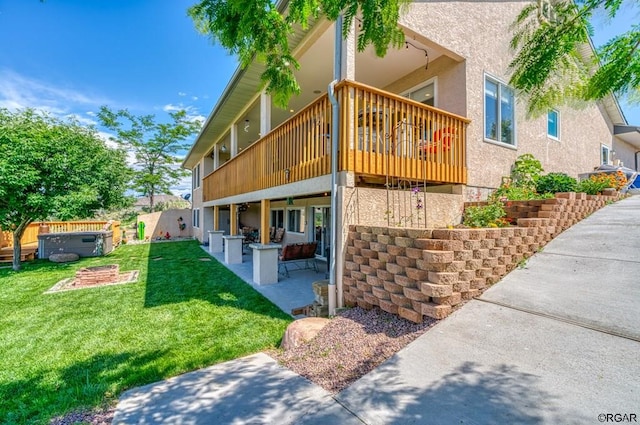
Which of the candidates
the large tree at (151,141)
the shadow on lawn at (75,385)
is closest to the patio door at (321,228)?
the shadow on lawn at (75,385)

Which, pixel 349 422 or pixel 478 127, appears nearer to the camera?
pixel 349 422

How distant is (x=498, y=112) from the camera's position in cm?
745

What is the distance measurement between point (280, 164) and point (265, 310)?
3285 millimetres

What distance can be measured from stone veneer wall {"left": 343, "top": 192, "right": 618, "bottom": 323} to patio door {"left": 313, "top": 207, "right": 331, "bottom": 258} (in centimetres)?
587

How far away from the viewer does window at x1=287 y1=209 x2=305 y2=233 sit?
12.4 meters

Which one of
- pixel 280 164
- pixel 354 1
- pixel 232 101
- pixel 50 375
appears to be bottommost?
pixel 50 375

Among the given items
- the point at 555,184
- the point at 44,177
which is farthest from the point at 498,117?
the point at 44,177

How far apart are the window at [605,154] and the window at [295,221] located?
1294 cm

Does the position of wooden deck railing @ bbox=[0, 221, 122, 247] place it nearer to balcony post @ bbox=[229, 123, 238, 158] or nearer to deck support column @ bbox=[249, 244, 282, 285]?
balcony post @ bbox=[229, 123, 238, 158]

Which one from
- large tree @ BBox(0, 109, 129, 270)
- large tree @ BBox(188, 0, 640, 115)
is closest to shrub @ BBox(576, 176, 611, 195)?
large tree @ BBox(188, 0, 640, 115)

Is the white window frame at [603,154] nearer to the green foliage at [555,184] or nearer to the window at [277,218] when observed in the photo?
the green foliage at [555,184]

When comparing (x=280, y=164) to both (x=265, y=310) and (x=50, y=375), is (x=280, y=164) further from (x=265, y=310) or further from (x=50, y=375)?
(x=50, y=375)

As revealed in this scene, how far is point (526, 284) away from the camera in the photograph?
398cm

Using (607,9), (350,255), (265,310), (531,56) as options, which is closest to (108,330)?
(265,310)
